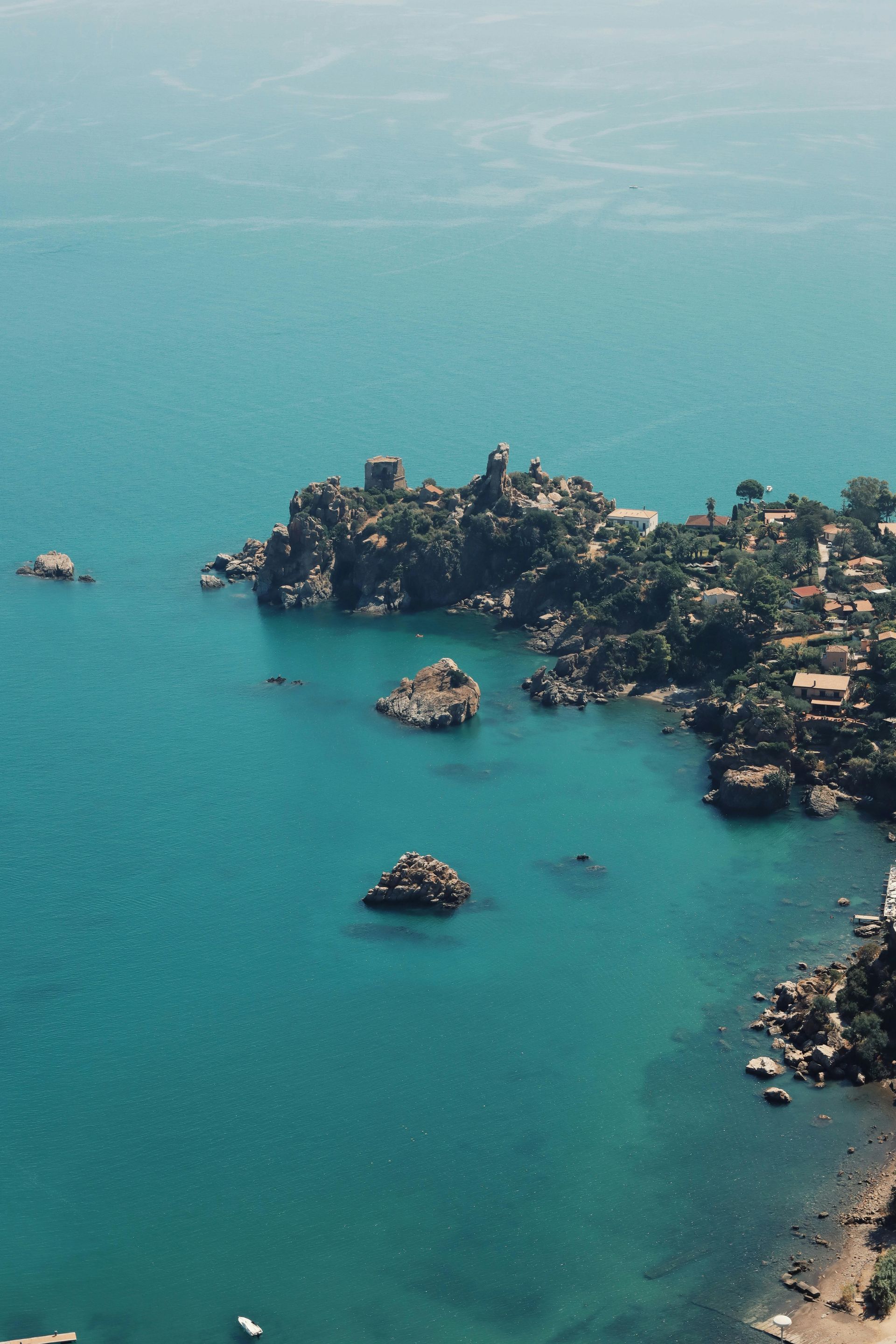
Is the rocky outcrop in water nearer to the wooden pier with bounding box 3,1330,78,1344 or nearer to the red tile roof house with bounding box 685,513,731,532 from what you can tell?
the red tile roof house with bounding box 685,513,731,532

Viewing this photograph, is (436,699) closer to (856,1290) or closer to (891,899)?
(891,899)

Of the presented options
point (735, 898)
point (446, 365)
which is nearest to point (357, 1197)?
point (735, 898)

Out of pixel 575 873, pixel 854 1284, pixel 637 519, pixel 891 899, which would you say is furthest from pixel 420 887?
pixel 637 519

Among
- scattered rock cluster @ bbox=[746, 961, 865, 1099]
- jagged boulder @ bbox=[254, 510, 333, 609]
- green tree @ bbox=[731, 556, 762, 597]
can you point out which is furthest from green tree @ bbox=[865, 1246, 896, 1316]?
jagged boulder @ bbox=[254, 510, 333, 609]

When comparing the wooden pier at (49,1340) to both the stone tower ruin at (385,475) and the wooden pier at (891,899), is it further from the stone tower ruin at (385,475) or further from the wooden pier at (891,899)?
the stone tower ruin at (385,475)

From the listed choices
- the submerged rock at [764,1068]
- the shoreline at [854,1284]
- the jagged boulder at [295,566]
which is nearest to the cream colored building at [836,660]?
the submerged rock at [764,1068]

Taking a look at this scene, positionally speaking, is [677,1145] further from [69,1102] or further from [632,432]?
[632,432]

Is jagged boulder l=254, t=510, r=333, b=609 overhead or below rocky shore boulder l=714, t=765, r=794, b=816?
overhead
